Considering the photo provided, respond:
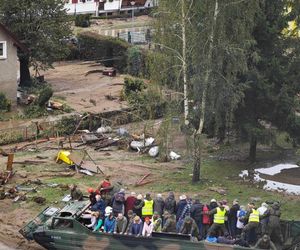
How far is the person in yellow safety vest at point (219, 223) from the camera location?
788 inches

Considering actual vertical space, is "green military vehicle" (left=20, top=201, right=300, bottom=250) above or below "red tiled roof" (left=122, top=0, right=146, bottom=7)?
below

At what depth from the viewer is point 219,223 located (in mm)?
20047

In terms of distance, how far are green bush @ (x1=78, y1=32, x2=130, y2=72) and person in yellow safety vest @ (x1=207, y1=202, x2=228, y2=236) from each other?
36.1 meters

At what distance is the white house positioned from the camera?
70.7 meters

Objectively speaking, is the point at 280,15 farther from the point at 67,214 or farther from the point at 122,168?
the point at 67,214

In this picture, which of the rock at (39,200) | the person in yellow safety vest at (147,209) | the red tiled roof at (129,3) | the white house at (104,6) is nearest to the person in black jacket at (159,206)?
the person in yellow safety vest at (147,209)

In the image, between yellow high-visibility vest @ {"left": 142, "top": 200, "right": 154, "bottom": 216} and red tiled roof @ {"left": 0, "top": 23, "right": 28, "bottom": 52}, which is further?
red tiled roof @ {"left": 0, "top": 23, "right": 28, "bottom": 52}

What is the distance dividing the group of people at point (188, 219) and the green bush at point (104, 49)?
114 feet

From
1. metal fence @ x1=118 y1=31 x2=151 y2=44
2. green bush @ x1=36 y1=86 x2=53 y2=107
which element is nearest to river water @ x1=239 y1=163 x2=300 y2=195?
green bush @ x1=36 y1=86 x2=53 y2=107

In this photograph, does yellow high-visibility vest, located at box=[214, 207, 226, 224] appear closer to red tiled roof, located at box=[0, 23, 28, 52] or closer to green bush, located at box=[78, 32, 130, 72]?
red tiled roof, located at box=[0, 23, 28, 52]

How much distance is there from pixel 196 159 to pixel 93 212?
817cm

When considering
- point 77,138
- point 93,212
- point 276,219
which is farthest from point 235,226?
point 77,138

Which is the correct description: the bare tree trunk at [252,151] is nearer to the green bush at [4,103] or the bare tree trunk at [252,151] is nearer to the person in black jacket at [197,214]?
the person in black jacket at [197,214]

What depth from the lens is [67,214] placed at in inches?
842
